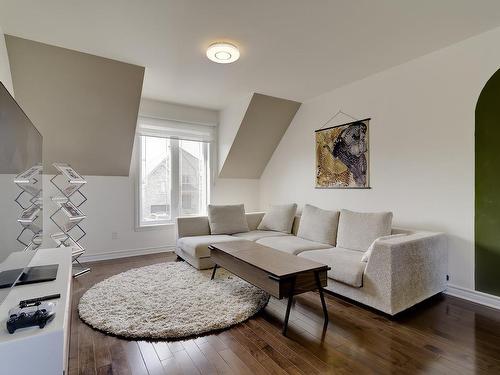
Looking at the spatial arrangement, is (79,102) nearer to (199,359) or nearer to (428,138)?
(199,359)

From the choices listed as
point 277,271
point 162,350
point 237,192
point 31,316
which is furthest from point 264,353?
point 237,192

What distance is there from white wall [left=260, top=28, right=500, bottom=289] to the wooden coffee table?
1.52m

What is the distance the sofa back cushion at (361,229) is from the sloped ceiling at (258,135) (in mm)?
2122

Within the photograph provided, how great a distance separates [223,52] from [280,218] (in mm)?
2445

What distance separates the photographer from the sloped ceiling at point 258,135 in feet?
14.5

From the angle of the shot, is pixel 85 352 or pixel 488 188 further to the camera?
pixel 488 188

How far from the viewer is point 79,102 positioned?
11.0 ft

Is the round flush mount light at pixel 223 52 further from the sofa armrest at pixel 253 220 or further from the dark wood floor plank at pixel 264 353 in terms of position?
the dark wood floor plank at pixel 264 353

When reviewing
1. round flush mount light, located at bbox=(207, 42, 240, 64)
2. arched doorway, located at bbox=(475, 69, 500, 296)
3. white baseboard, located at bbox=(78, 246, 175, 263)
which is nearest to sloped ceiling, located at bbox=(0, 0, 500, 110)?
round flush mount light, located at bbox=(207, 42, 240, 64)

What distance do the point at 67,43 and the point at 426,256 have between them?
3975 millimetres

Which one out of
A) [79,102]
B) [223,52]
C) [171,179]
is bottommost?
[171,179]

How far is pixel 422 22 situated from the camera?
2.39 m

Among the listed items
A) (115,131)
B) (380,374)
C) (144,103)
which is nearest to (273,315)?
(380,374)

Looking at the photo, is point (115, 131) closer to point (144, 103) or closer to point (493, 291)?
point (144, 103)
